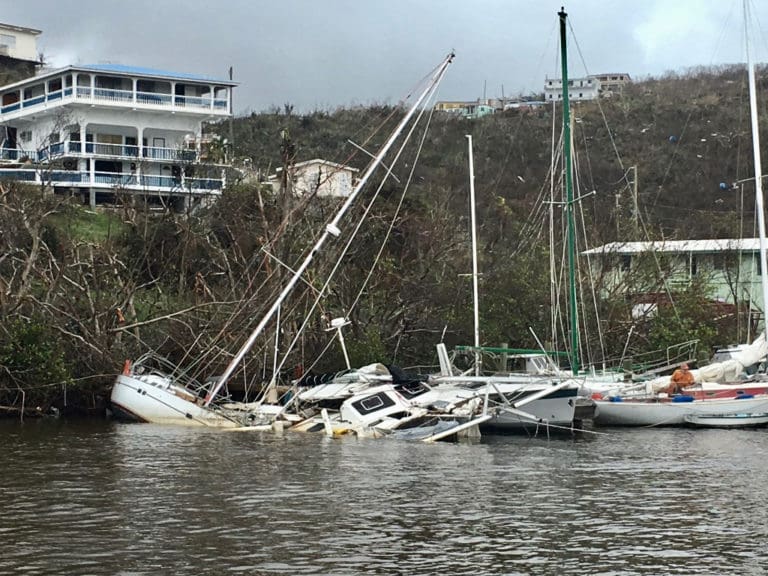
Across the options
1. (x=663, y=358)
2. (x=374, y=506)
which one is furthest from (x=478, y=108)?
(x=374, y=506)

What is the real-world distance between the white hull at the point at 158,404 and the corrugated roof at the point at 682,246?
26628mm

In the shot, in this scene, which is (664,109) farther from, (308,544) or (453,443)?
(308,544)

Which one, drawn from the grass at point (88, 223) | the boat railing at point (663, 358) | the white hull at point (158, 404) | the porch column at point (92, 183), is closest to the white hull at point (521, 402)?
the white hull at point (158, 404)

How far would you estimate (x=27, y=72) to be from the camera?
4296 inches

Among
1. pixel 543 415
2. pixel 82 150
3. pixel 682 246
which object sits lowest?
pixel 543 415

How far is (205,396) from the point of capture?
45562 millimetres

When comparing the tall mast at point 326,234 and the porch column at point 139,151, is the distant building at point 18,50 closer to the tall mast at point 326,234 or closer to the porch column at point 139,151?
the porch column at point 139,151

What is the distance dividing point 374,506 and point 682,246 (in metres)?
45.9

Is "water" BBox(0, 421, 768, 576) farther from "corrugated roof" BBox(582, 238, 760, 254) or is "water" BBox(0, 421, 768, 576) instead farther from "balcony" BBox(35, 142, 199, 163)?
"balcony" BBox(35, 142, 199, 163)

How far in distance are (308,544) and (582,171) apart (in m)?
83.7

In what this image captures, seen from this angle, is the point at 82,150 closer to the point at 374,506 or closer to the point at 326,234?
the point at 326,234

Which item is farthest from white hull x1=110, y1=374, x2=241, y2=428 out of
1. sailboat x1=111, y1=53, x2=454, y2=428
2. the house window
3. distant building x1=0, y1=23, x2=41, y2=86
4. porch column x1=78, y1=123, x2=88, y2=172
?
the house window

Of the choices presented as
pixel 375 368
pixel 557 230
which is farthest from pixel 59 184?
pixel 375 368

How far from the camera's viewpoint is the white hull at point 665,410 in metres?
44.6
